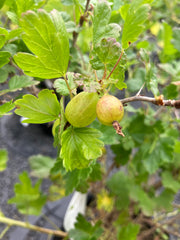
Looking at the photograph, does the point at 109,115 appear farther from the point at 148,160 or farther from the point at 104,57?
the point at 148,160

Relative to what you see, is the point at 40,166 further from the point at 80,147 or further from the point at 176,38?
the point at 176,38

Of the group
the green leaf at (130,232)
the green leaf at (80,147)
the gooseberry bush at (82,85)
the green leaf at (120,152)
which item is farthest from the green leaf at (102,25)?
the green leaf at (130,232)

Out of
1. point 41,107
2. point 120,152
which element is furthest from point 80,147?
point 120,152

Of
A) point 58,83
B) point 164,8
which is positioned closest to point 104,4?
point 58,83

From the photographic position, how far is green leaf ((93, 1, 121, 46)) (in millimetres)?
279

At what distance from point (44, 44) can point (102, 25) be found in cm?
9

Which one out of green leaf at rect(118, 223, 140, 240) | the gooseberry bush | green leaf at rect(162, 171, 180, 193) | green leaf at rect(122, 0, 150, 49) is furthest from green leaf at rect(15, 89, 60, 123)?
green leaf at rect(162, 171, 180, 193)

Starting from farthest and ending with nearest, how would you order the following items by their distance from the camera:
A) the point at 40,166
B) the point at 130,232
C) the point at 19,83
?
the point at 40,166 → the point at 130,232 → the point at 19,83

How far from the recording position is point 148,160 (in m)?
0.60

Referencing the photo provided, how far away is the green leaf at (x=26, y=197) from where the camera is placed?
0.62 metres

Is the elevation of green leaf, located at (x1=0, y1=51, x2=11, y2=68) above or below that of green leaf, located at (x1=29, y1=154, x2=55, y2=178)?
above

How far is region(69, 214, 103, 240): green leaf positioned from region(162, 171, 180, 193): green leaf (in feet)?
0.96

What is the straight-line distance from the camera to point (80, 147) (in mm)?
294

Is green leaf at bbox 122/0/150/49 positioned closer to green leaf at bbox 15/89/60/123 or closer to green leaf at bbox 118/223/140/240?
green leaf at bbox 15/89/60/123
